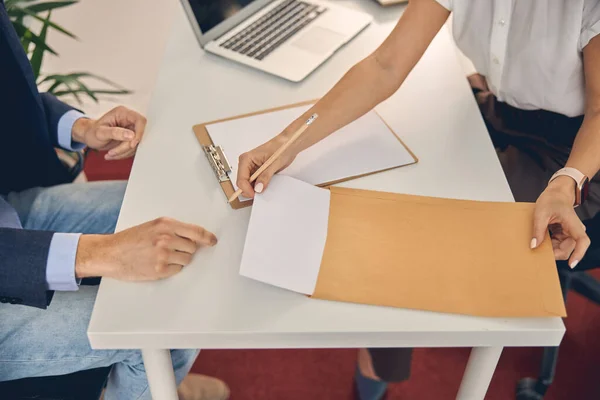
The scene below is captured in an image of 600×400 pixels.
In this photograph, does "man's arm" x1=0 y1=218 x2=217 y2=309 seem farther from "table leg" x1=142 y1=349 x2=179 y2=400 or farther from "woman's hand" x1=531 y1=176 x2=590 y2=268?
"woman's hand" x1=531 y1=176 x2=590 y2=268

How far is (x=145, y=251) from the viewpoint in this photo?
0.81 metres

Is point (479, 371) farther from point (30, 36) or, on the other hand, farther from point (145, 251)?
point (30, 36)

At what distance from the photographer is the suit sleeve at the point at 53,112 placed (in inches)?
47.5

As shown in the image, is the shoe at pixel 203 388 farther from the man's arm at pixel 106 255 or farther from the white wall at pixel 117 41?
the white wall at pixel 117 41

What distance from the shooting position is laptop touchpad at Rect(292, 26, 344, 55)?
48.9 inches

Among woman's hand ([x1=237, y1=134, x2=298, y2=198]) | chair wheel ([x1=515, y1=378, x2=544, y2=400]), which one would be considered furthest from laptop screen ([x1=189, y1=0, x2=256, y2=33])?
chair wheel ([x1=515, y1=378, x2=544, y2=400])

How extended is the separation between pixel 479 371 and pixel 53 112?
0.96m

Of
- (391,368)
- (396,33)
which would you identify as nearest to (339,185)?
(396,33)

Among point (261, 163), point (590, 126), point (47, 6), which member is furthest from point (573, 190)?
point (47, 6)

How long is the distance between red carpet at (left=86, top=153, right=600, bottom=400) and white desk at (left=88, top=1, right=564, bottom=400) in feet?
1.88

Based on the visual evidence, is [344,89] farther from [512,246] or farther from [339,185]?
[512,246]

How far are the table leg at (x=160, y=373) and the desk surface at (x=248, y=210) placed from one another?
2.9 inches

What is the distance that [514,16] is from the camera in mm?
1088

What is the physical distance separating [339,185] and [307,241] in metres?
0.15
